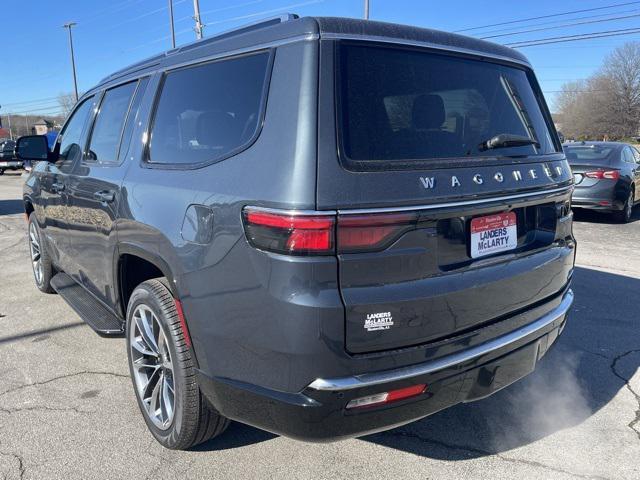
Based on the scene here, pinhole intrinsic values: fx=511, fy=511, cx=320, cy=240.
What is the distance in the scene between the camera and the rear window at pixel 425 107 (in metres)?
1.97

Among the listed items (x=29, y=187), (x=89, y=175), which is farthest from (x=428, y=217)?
(x=29, y=187)

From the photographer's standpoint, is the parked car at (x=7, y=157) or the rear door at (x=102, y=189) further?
the parked car at (x=7, y=157)

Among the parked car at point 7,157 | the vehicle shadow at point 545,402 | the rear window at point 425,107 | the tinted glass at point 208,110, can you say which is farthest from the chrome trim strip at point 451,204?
the parked car at point 7,157

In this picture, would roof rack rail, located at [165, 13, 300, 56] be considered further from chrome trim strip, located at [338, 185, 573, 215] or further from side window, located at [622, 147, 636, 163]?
side window, located at [622, 147, 636, 163]

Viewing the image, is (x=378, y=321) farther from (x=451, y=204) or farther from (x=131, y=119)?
(x=131, y=119)

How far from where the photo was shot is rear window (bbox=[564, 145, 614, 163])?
378 inches

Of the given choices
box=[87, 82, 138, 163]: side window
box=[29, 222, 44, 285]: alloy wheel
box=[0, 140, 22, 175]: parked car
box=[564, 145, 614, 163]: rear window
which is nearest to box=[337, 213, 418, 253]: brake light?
box=[87, 82, 138, 163]: side window

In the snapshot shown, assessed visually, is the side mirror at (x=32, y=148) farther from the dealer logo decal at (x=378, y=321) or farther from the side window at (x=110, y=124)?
the dealer logo decal at (x=378, y=321)

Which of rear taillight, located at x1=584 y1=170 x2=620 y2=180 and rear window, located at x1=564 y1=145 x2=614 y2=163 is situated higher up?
rear window, located at x1=564 y1=145 x2=614 y2=163

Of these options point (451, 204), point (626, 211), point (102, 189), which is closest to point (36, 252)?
point (102, 189)

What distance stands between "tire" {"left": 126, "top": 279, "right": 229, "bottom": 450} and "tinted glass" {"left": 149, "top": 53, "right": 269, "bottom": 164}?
0.72 m

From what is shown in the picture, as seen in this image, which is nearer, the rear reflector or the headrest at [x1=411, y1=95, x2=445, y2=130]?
the rear reflector

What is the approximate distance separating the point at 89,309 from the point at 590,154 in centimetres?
948

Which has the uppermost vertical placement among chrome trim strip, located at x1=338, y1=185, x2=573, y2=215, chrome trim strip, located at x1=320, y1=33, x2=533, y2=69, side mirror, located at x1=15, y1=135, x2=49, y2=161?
chrome trim strip, located at x1=320, y1=33, x2=533, y2=69
